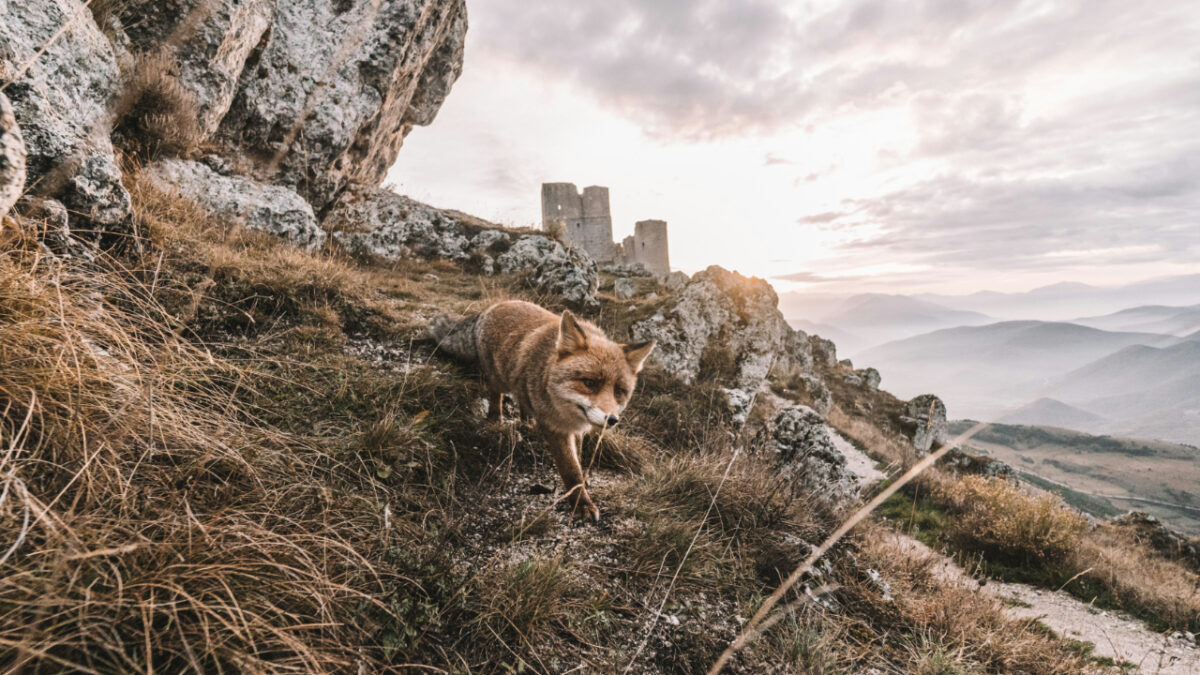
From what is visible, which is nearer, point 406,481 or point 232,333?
point 406,481

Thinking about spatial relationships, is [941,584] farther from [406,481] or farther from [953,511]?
[953,511]

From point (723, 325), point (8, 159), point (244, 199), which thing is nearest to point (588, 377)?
point (8, 159)

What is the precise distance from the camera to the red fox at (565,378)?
3.12 metres

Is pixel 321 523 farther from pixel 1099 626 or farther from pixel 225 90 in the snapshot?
pixel 1099 626

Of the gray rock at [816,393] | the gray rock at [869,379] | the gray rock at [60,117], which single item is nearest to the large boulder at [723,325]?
the gray rock at [60,117]

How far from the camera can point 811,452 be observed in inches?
262

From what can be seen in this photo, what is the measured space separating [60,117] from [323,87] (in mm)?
6928

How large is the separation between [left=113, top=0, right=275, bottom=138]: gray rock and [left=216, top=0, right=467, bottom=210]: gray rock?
677 mm

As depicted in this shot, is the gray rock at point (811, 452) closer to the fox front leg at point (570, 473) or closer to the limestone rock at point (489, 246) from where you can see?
the fox front leg at point (570, 473)

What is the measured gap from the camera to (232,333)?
3.97 meters

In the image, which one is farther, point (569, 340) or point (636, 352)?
point (636, 352)

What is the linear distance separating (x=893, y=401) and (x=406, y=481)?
27.7 m

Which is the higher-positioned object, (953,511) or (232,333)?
(232,333)

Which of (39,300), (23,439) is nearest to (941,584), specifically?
(23,439)
